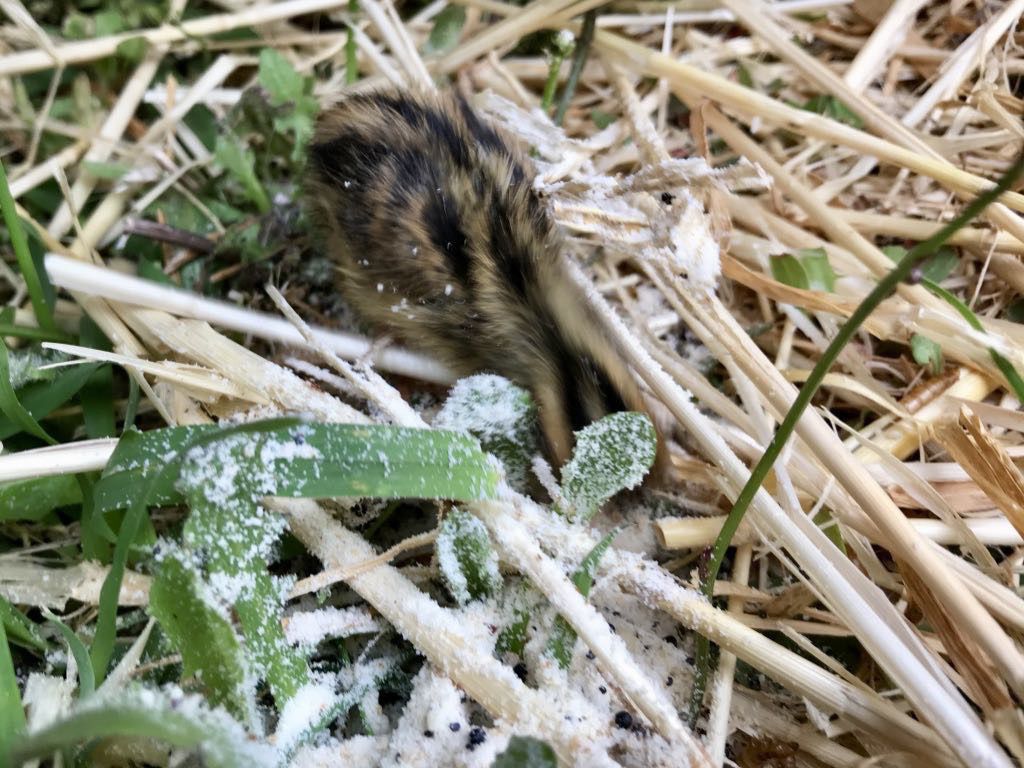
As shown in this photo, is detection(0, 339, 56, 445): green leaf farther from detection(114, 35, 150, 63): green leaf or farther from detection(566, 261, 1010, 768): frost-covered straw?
detection(566, 261, 1010, 768): frost-covered straw

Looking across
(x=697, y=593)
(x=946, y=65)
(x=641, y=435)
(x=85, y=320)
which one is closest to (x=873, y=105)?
(x=946, y=65)

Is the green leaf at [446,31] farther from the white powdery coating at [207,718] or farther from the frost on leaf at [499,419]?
the white powdery coating at [207,718]

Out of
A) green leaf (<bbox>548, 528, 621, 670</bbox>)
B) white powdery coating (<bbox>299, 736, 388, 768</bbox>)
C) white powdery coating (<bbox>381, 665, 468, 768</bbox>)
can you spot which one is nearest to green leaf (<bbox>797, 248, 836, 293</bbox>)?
green leaf (<bbox>548, 528, 621, 670</bbox>)

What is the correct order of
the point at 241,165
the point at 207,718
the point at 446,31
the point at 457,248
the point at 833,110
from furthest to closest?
the point at 446,31 → the point at 833,110 → the point at 241,165 → the point at 457,248 → the point at 207,718

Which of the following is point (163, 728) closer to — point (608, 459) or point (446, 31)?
point (608, 459)

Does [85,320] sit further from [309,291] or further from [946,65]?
[946,65]

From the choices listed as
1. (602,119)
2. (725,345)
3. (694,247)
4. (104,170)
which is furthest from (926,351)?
(104,170)

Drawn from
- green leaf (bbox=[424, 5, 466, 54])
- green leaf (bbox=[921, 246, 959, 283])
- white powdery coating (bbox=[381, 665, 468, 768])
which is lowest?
white powdery coating (bbox=[381, 665, 468, 768])
